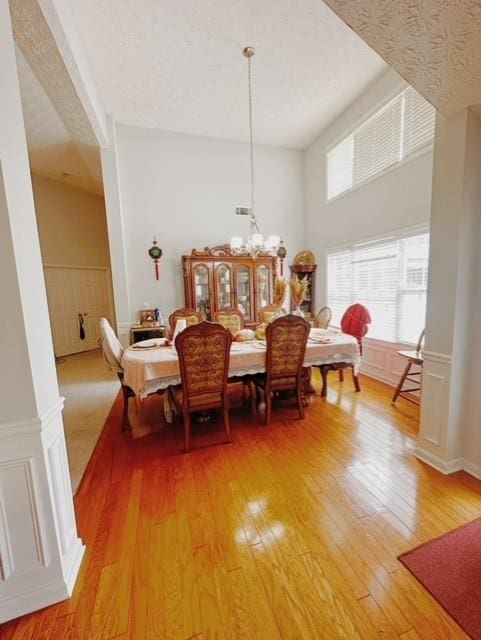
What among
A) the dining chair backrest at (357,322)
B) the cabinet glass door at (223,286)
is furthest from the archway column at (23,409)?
the dining chair backrest at (357,322)

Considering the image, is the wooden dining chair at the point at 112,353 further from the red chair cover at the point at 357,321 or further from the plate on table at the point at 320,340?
the red chair cover at the point at 357,321

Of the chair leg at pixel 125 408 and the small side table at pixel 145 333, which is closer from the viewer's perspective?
the chair leg at pixel 125 408

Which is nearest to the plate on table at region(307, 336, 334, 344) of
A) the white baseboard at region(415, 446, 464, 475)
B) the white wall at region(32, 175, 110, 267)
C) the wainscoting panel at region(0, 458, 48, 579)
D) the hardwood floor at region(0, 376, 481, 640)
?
the hardwood floor at region(0, 376, 481, 640)

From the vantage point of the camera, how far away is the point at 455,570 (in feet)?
4.29

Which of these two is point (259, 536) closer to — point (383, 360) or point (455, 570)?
point (455, 570)

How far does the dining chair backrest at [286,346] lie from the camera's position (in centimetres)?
254

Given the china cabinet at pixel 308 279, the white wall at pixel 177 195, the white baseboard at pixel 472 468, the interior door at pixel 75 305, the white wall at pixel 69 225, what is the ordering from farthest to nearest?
1. the interior door at pixel 75 305
2. the white wall at pixel 69 225
3. the china cabinet at pixel 308 279
4. the white wall at pixel 177 195
5. the white baseboard at pixel 472 468

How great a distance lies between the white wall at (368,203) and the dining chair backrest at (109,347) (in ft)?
11.2

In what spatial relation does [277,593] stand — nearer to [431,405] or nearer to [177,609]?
[177,609]

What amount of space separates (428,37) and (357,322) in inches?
116

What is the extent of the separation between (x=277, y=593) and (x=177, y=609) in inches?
17.6

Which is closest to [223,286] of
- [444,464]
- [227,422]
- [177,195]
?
[177,195]

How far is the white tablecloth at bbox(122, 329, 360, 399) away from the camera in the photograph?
2.34 meters

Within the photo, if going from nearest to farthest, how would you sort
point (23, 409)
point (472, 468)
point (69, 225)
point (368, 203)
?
point (23, 409) < point (472, 468) < point (368, 203) < point (69, 225)
